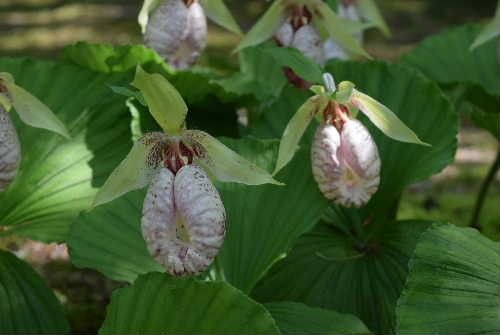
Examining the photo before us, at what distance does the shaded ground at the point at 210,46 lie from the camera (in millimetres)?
1861

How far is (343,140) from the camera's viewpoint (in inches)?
42.7

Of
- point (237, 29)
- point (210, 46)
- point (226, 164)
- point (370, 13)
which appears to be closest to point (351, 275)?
point (226, 164)

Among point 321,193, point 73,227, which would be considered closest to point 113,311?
point 73,227

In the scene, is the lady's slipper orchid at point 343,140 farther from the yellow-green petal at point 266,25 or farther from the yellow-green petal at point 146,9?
the yellow-green petal at point 146,9

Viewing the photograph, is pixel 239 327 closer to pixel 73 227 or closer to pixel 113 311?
pixel 113 311

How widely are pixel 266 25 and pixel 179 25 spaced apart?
5.6 inches

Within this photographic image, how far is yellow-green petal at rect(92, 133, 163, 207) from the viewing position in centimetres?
99

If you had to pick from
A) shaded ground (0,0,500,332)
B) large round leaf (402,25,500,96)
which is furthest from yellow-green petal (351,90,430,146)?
shaded ground (0,0,500,332)

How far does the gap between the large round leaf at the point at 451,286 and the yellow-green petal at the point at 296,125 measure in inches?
8.0

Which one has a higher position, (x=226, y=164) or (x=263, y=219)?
(x=226, y=164)

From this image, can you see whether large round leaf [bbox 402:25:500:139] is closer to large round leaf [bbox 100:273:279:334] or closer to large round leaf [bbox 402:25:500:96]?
large round leaf [bbox 402:25:500:96]

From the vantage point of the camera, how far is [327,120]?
110 cm

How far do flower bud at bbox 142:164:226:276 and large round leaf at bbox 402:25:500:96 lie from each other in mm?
923

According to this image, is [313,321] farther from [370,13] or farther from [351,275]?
[370,13]
